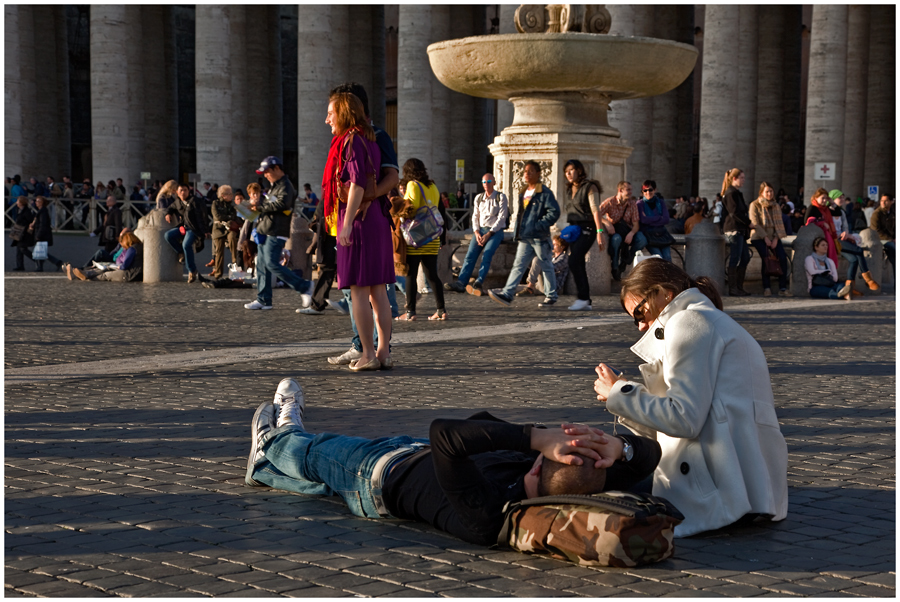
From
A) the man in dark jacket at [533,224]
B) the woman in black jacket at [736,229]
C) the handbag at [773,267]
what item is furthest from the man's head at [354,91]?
the handbag at [773,267]

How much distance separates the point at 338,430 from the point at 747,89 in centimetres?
3054

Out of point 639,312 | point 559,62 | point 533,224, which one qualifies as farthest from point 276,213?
point 639,312

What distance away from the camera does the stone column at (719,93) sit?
105 feet

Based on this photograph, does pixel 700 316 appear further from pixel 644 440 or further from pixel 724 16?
pixel 724 16

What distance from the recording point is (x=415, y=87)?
34.8 m

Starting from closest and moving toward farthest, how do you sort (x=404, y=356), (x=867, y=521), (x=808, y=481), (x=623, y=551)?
(x=623, y=551) < (x=867, y=521) < (x=808, y=481) < (x=404, y=356)

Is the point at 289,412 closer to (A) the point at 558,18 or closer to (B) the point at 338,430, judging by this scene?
(B) the point at 338,430

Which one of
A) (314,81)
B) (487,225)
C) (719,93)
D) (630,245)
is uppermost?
(314,81)

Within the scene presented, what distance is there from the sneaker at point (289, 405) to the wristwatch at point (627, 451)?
153cm

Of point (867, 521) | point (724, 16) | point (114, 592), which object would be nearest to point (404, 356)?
point (867, 521)

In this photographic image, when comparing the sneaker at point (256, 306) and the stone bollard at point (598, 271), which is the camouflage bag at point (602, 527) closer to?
the sneaker at point (256, 306)

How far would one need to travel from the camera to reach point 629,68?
15.3m

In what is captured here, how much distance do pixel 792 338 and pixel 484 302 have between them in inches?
183

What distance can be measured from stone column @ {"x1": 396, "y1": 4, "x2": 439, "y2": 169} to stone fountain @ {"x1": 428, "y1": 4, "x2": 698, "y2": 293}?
59.0ft
